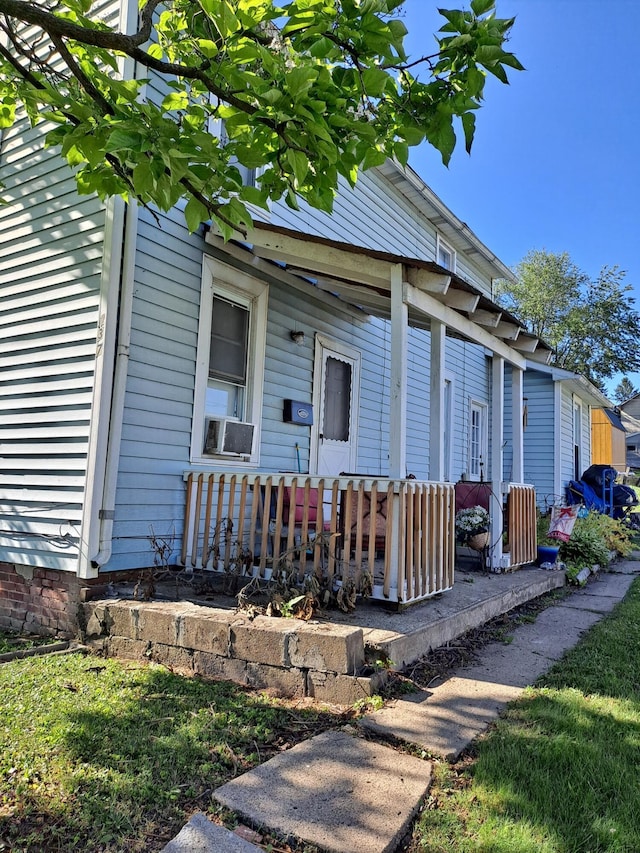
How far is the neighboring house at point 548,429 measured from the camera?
1264cm

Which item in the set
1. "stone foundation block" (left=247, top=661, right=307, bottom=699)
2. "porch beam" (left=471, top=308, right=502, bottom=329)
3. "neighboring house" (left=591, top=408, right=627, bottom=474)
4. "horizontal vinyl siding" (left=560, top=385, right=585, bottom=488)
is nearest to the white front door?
"porch beam" (left=471, top=308, right=502, bottom=329)

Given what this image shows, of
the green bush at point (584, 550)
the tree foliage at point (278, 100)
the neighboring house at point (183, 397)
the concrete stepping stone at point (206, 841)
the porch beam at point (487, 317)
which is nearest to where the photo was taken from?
the concrete stepping stone at point (206, 841)

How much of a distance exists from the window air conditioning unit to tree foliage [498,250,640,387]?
2556 centimetres

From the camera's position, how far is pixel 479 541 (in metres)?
6.21

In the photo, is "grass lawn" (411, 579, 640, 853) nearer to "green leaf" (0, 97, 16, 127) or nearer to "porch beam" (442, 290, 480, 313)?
"porch beam" (442, 290, 480, 313)

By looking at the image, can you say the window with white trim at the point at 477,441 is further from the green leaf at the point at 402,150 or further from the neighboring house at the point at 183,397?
the green leaf at the point at 402,150

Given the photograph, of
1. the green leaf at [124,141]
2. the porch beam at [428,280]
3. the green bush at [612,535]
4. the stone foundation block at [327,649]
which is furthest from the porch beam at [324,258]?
the green bush at [612,535]

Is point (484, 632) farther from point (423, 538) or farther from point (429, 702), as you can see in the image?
point (429, 702)

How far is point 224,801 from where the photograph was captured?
1.98 metres

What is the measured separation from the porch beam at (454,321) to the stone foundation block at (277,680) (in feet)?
9.37

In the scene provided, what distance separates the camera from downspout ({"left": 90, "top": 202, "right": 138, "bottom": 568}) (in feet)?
13.8

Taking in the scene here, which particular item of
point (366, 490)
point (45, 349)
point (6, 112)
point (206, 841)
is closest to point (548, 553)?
point (366, 490)

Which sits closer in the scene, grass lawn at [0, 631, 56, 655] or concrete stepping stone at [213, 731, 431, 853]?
concrete stepping stone at [213, 731, 431, 853]

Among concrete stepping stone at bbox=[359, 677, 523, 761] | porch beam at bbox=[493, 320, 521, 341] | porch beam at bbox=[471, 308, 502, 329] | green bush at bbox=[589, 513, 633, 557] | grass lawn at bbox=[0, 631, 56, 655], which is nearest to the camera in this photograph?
concrete stepping stone at bbox=[359, 677, 523, 761]
